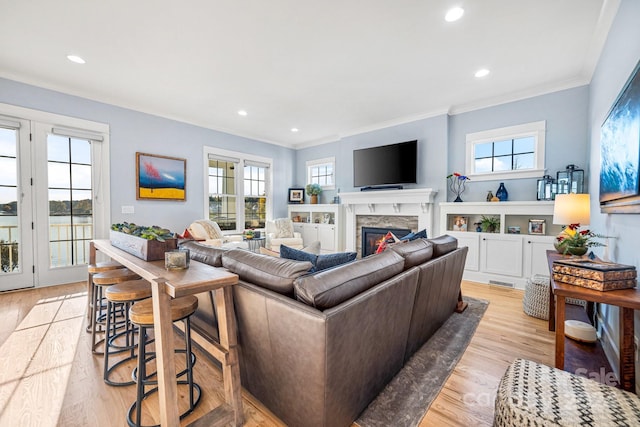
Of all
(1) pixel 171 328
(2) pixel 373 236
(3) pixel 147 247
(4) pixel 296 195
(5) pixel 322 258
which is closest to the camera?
(1) pixel 171 328

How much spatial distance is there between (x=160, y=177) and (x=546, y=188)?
5.82 meters

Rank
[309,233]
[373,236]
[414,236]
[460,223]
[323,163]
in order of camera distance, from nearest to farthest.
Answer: [414,236], [460,223], [373,236], [309,233], [323,163]

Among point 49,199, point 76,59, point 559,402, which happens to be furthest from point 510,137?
point 49,199

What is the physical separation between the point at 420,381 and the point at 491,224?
9.79 ft

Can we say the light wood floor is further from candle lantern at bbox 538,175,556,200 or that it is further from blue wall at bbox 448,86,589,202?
blue wall at bbox 448,86,589,202

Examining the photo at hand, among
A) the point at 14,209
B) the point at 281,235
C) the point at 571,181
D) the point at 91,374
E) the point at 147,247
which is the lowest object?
the point at 91,374

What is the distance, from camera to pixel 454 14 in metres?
2.25

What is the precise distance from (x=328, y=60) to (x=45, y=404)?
3.52m

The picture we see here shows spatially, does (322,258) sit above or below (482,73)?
below

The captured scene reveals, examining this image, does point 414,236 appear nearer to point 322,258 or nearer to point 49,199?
point 322,258

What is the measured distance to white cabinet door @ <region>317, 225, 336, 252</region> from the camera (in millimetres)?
5770

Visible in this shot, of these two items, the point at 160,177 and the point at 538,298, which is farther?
the point at 160,177

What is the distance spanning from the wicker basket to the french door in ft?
18.2

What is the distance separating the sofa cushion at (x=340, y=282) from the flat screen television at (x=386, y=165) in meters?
3.45
